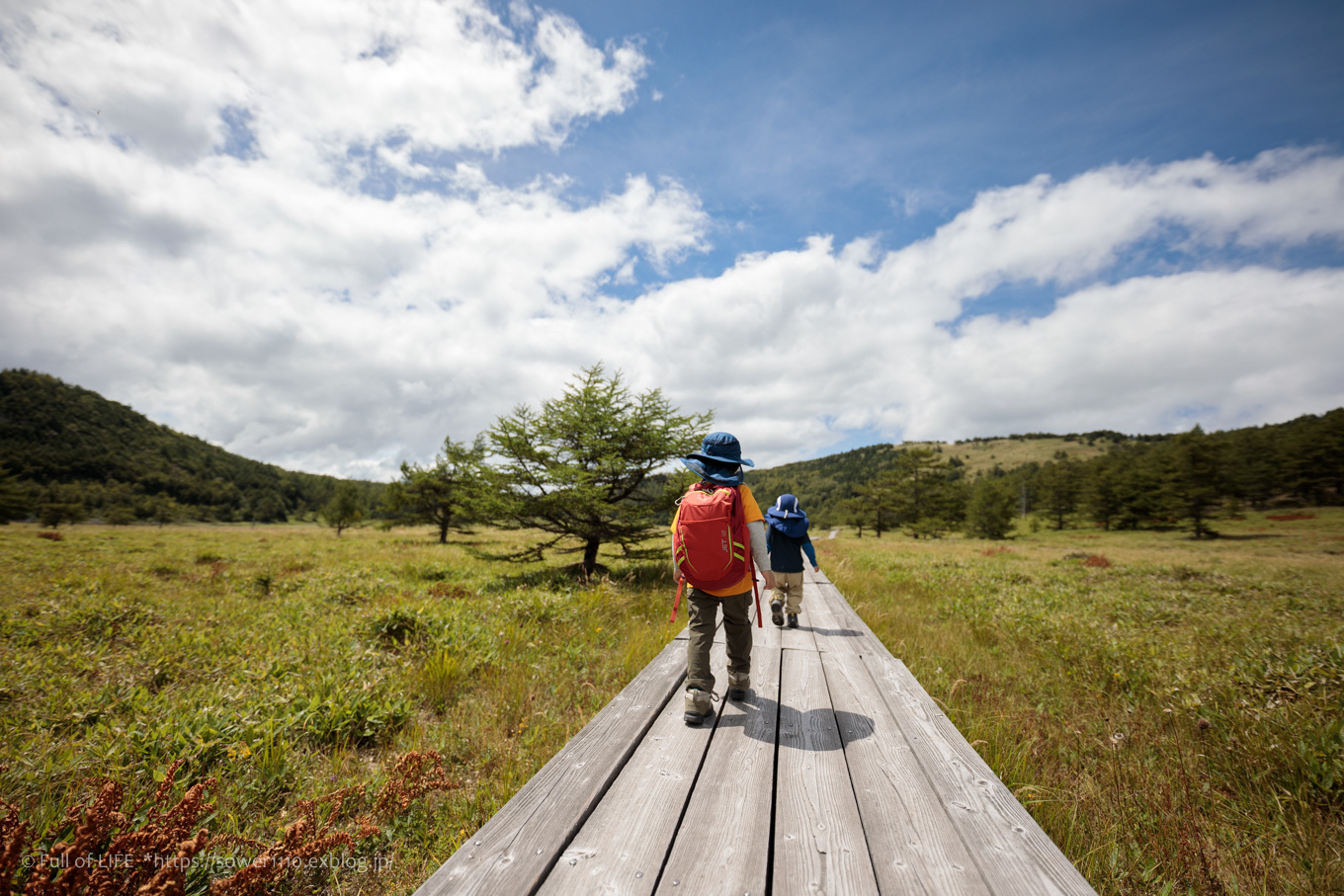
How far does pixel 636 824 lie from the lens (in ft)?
7.16

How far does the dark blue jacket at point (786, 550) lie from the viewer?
6.12 m

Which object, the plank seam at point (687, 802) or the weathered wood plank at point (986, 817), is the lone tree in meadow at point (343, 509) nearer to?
the plank seam at point (687, 802)

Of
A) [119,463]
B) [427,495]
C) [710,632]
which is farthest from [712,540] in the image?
[119,463]

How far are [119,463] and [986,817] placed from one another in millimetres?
157270

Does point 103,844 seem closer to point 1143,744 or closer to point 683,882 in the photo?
point 683,882

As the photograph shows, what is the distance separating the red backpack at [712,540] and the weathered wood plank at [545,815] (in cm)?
89

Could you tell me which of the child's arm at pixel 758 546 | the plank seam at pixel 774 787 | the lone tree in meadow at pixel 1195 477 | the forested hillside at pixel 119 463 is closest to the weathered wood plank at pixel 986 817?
the plank seam at pixel 774 787

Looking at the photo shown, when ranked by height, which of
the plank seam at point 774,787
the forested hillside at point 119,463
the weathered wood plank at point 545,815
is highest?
the forested hillside at point 119,463

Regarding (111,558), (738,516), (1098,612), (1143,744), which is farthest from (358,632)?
(111,558)

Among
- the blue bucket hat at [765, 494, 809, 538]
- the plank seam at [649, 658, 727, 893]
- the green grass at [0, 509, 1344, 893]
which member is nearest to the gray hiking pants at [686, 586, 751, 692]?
the plank seam at [649, 658, 727, 893]

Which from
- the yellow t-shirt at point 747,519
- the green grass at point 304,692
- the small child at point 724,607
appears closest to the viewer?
the green grass at point 304,692

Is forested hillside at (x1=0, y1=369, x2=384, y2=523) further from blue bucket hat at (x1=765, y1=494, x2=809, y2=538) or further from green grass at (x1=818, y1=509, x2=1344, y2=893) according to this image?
green grass at (x1=818, y1=509, x2=1344, y2=893)

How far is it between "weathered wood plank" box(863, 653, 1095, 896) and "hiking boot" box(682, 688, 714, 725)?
135 centimetres

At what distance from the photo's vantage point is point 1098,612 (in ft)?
30.6
